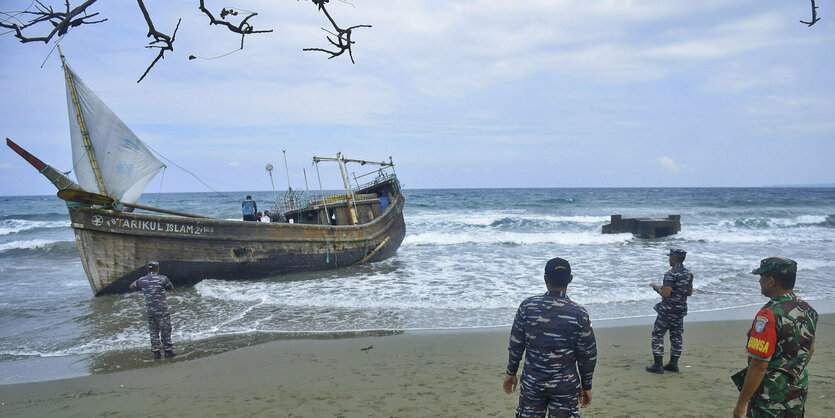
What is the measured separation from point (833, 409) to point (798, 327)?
284cm

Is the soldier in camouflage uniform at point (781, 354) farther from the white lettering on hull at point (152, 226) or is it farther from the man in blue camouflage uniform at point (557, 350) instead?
the white lettering on hull at point (152, 226)

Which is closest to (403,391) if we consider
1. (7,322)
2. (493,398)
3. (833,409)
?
(493,398)

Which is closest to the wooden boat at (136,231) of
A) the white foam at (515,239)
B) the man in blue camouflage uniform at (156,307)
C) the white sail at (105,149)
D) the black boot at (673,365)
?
the white sail at (105,149)

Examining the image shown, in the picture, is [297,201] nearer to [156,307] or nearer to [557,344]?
[156,307]

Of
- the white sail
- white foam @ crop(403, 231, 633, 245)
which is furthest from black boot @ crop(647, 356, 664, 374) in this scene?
white foam @ crop(403, 231, 633, 245)

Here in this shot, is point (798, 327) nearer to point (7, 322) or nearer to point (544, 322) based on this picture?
point (544, 322)

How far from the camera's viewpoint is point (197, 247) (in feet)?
41.5

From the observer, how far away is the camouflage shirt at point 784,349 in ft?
9.41

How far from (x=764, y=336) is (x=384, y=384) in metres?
4.14

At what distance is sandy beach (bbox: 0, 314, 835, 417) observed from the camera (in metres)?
5.12

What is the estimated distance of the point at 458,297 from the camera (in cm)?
1153

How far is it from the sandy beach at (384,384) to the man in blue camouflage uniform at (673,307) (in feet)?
0.91

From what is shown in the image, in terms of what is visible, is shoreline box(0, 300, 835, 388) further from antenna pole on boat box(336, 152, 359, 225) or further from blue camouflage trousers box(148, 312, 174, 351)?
antenna pole on boat box(336, 152, 359, 225)

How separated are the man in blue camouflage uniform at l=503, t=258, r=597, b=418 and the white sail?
1132 cm
